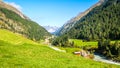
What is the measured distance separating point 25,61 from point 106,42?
166715mm

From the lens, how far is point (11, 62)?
3291cm

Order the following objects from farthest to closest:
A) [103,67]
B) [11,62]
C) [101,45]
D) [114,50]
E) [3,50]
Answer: [101,45] → [114,50] → [3,50] → [103,67] → [11,62]

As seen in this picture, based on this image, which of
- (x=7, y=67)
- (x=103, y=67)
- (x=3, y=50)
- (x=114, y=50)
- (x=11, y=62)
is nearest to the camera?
(x=7, y=67)

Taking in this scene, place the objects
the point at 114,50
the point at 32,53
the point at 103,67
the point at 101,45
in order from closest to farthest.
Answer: the point at 103,67 < the point at 32,53 < the point at 114,50 < the point at 101,45

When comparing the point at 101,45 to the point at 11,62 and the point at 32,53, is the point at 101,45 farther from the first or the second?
the point at 11,62

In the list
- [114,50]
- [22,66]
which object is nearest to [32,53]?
[22,66]

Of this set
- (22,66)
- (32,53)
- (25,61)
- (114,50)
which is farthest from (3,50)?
(114,50)

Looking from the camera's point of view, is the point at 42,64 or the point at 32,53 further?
the point at 32,53

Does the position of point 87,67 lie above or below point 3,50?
below

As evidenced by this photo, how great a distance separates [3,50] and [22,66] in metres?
14.3

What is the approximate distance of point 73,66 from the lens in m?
35.5

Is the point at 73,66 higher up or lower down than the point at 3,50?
lower down

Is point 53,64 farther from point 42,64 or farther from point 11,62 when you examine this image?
point 11,62

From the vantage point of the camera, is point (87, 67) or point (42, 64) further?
point (87, 67)
